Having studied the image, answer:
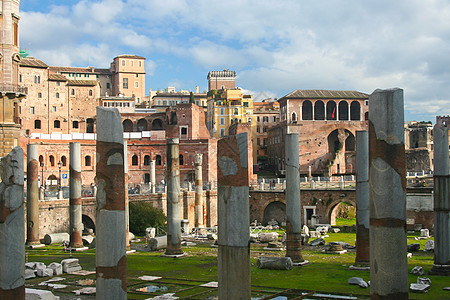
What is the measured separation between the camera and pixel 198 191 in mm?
31500

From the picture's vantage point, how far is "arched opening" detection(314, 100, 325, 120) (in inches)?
2365

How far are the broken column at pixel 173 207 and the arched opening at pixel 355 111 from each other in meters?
44.3

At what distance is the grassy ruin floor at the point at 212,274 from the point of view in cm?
1287

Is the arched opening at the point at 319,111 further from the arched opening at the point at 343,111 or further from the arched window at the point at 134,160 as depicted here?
the arched window at the point at 134,160

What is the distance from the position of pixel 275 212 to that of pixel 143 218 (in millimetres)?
11655

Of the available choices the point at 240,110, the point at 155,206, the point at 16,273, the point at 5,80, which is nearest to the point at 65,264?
the point at 16,273

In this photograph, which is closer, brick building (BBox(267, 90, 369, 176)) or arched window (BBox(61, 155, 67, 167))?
arched window (BBox(61, 155, 67, 167))

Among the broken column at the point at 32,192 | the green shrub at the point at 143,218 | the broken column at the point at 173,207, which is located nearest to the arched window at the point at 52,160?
the green shrub at the point at 143,218

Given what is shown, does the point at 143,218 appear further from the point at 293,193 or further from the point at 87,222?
the point at 293,193

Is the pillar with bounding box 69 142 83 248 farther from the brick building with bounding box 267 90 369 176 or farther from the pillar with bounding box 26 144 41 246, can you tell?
the brick building with bounding box 267 90 369 176

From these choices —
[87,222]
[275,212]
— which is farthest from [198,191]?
[275,212]

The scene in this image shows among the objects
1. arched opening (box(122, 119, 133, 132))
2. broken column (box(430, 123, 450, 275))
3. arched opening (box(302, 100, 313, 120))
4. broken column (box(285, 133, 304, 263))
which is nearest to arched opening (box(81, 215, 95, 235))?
broken column (box(285, 133, 304, 263))

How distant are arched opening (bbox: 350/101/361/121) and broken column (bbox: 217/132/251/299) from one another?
5413 centimetres

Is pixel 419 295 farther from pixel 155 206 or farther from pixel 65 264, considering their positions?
pixel 155 206
